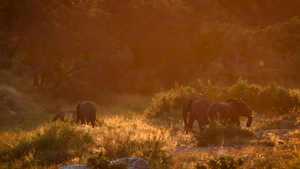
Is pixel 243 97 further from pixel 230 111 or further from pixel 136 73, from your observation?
pixel 136 73

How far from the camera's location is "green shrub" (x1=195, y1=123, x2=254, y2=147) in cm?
1119

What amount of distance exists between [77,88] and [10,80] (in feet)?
16.2

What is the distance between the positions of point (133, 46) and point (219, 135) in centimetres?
2702

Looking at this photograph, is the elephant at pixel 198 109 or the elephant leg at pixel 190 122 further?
the elephant leg at pixel 190 122

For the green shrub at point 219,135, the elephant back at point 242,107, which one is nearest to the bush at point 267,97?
the elephant back at point 242,107

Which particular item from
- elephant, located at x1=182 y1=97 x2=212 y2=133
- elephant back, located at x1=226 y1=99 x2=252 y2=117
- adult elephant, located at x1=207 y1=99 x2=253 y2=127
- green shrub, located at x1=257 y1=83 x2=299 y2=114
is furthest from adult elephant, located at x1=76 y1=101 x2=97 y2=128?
green shrub, located at x1=257 y1=83 x2=299 y2=114

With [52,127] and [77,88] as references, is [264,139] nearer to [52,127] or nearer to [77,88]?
[52,127]

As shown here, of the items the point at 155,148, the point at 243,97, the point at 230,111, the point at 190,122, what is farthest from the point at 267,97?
the point at 155,148

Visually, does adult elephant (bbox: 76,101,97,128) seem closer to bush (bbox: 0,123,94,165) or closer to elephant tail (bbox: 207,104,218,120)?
bush (bbox: 0,123,94,165)

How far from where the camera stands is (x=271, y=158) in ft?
26.9

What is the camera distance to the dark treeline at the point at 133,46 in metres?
30.8

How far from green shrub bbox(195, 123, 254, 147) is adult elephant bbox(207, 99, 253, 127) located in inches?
26.7

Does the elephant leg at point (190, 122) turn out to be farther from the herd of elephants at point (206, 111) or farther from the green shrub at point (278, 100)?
the green shrub at point (278, 100)

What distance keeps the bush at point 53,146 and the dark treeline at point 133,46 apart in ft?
64.9
